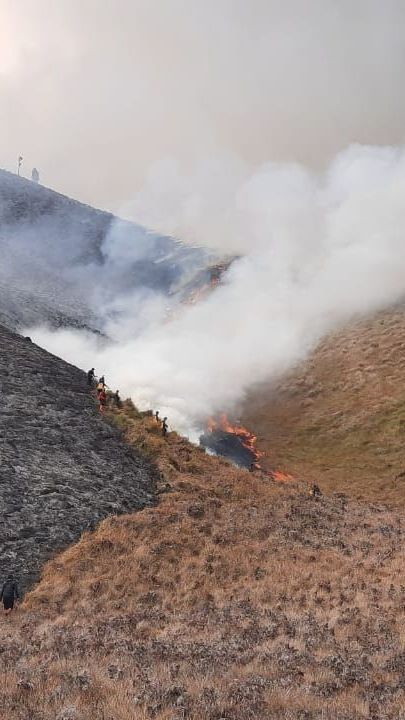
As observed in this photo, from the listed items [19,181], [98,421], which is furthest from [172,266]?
[98,421]

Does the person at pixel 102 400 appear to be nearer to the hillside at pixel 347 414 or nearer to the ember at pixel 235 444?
the ember at pixel 235 444

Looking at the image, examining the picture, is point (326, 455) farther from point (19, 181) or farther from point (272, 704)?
point (19, 181)

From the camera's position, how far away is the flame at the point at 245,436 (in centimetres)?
4212

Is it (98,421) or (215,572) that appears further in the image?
(98,421)

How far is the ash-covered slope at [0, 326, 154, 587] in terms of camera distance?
21672mm

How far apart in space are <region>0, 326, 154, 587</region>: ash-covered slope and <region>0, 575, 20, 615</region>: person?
47.7 inches

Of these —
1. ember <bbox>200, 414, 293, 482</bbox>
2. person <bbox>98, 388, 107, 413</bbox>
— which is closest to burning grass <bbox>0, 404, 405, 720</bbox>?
person <bbox>98, 388, 107, 413</bbox>

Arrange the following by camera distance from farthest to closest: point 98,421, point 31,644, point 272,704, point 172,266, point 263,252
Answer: point 172,266 → point 263,252 → point 98,421 → point 31,644 → point 272,704

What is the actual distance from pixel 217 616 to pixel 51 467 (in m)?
13.2

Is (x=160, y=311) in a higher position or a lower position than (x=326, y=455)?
higher

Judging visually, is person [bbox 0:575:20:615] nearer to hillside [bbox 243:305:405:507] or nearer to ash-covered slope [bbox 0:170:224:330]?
hillside [bbox 243:305:405:507]

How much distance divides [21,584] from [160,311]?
242 feet

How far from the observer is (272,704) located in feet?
32.5

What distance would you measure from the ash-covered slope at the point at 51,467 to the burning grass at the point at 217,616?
1293mm
